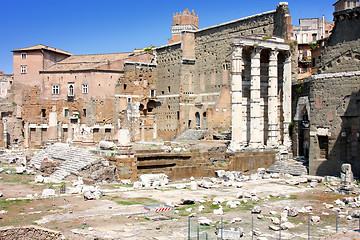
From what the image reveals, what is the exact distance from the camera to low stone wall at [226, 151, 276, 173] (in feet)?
93.6

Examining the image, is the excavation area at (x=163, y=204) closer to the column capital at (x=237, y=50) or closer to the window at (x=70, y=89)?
the column capital at (x=237, y=50)

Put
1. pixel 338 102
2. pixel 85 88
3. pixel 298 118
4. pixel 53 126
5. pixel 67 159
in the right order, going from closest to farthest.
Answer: pixel 338 102 → pixel 67 159 → pixel 298 118 → pixel 53 126 → pixel 85 88

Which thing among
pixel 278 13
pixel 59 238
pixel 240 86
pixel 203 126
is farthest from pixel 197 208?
pixel 203 126

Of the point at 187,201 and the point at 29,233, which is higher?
the point at 29,233

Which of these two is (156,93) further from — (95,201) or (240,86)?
(95,201)

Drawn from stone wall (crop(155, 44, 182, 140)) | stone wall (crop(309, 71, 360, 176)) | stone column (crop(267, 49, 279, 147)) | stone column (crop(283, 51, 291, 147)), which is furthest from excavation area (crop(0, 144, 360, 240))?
stone wall (crop(155, 44, 182, 140))

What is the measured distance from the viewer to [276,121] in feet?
100

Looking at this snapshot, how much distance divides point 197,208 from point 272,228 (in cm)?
371

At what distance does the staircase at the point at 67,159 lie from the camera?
25.5 metres

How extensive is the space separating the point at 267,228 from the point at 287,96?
18.9m

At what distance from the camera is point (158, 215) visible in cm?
1478

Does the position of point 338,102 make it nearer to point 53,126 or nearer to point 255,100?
point 255,100

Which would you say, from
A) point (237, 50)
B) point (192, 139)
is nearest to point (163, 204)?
point (237, 50)

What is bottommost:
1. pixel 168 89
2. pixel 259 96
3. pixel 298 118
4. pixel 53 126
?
pixel 53 126
